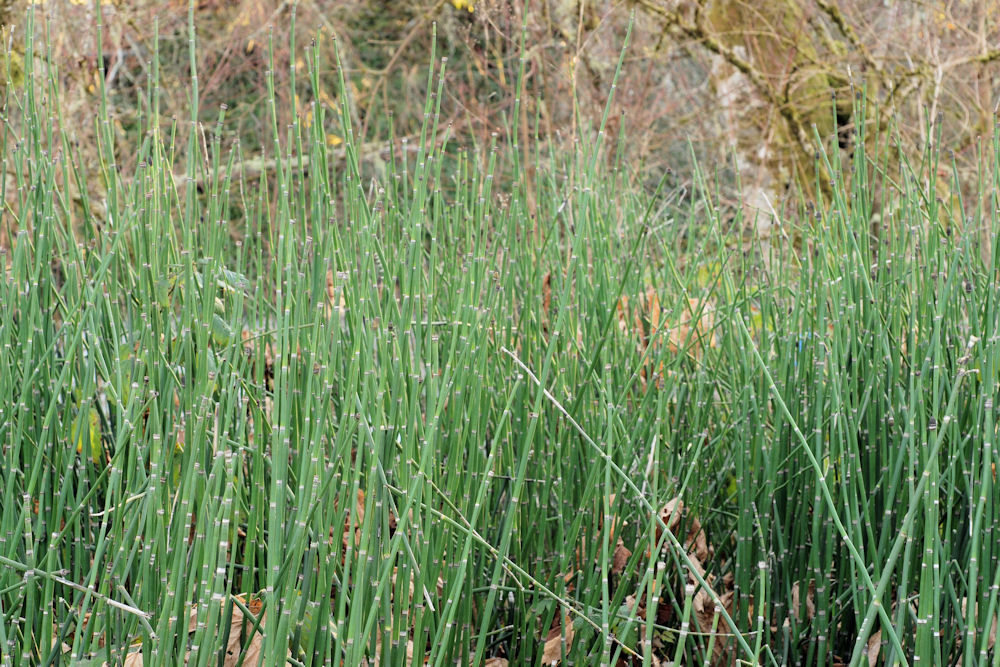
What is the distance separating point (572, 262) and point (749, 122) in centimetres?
381

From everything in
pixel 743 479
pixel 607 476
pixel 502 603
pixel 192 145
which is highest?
pixel 192 145

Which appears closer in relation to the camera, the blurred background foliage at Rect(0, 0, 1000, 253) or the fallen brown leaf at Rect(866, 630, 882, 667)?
the fallen brown leaf at Rect(866, 630, 882, 667)

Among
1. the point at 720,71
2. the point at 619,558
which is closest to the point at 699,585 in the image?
the point at 619,558

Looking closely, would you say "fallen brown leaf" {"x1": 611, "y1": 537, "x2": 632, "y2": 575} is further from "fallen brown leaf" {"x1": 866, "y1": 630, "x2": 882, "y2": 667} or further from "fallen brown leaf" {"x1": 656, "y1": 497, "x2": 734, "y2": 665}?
"fallen brown leaf" {"x1": 866, "y1": 630, "x2": 882, "y2": 667}

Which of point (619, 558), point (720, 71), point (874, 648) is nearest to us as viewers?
point (874, 648)

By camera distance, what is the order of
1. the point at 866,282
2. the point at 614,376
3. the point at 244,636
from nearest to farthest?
the point at 244,636 < the point at 866,282 < the point at 614,376

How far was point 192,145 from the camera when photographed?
1024 millimetres

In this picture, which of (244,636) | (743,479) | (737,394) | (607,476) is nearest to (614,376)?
(737,394)

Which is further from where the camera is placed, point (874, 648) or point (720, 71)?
point (720, 71)

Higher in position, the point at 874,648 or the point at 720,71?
the point at 720,71

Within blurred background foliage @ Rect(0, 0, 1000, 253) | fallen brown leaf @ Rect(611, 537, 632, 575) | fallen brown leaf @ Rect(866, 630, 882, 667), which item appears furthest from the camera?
blurred background foliage @ Rect(0, 0, 1000, 253)

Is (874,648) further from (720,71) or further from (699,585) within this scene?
(720,71)

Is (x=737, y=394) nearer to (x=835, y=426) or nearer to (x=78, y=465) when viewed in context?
(x=835, y=426)

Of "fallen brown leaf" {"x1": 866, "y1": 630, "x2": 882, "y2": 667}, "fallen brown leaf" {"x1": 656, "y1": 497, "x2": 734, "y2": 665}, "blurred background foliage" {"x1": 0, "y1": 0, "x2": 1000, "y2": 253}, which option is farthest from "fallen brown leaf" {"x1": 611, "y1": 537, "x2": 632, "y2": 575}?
"blurred background foliage" {"x1": 0, "y1": 0, "x2": 1000, "y2": 253}
